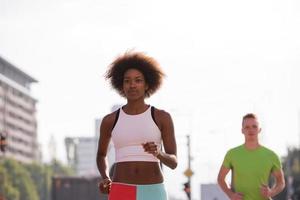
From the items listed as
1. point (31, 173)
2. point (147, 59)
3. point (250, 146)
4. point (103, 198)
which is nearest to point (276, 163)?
point (250, 146)

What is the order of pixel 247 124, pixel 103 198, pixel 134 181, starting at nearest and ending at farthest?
pixel 134 181
pixel 247 124
pixel 103 198

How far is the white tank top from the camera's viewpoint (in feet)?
25.8

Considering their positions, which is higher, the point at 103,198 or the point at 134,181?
the point at 103,198

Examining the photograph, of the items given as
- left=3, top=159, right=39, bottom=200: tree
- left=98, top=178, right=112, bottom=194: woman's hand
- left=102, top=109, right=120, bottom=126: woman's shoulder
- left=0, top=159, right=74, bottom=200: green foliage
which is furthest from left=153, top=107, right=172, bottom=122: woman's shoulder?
left=3, top=159, right=39, bottom=200: tree

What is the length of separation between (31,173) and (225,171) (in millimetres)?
170711

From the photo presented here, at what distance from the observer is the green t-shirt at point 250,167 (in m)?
10.0

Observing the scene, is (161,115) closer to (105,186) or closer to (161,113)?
(161,113)

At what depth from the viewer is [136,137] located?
7.91 m

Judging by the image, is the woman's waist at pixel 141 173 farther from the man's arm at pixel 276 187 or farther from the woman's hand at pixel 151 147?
the man's arm at pixel 276 187

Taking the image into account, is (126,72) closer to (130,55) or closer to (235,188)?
(130,55)

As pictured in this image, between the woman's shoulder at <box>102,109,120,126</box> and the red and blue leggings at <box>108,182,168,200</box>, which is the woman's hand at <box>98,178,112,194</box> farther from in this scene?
the woman's shoulder at <box>102,109,120,126</box>

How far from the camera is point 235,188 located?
10242mm

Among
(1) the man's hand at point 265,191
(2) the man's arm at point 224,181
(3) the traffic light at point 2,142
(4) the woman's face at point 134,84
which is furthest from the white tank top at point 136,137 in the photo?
(3) the traffic light at point 2,142

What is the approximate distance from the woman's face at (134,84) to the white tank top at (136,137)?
0.15 meters
